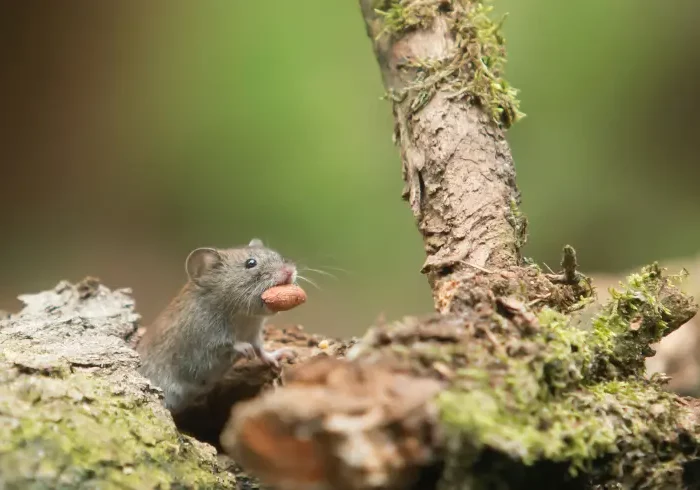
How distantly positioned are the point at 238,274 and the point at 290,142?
9.46ft

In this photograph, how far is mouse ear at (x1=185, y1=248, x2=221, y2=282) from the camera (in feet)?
13.3

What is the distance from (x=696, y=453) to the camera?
2.04m

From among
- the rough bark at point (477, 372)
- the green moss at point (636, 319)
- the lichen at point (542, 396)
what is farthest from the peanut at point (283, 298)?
the green moss at point (636, 319)

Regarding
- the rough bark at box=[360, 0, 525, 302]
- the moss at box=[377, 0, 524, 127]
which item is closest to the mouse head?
the rough bark at box=[360, 0, 525, 302]

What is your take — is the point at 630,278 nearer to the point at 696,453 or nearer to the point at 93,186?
the point at 696,453

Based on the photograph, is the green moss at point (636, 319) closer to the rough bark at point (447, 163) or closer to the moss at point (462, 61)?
the rough bark at point (447, 163)

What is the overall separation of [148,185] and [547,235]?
411 centimetres

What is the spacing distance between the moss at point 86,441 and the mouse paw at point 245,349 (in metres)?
1.34

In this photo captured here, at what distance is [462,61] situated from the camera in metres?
3.04

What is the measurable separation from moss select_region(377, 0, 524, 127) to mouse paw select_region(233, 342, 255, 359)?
5.31 feet

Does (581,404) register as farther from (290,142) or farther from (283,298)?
(290,142)

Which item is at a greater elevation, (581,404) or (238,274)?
(238,274)

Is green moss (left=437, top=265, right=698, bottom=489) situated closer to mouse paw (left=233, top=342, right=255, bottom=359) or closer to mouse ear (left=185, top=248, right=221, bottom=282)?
mouse paw (left=233, top=342, right=255, bottom=359)

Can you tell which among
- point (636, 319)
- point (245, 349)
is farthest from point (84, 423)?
point (636, 319)
